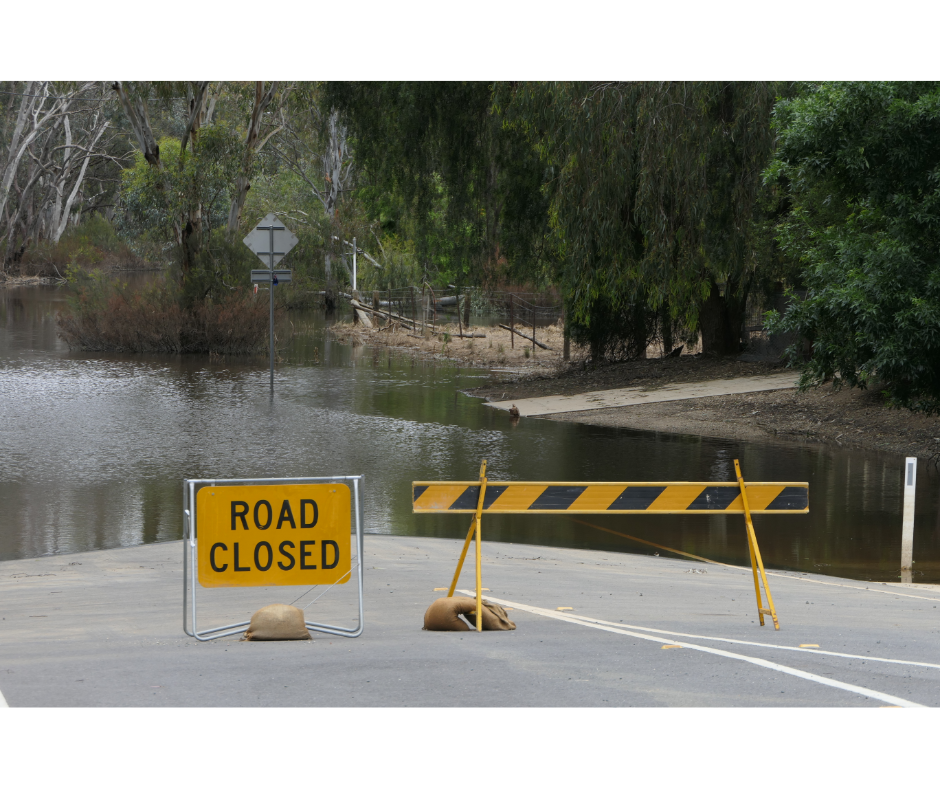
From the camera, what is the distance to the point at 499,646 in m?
5.80

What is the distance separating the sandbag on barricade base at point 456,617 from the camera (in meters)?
6.26

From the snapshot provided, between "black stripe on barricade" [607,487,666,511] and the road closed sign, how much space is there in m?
1.79

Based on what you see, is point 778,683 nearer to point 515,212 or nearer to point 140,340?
point 515,212

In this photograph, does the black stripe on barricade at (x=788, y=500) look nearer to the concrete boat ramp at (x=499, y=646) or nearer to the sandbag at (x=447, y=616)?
the concrete boat ramp at (x=499, y=646)

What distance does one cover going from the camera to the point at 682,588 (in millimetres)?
7945

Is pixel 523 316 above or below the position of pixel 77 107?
below

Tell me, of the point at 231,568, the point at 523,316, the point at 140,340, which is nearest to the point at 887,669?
the point at 231,568

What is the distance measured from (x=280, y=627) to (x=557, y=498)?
1.90 meters

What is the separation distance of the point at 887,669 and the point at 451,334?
2888cm

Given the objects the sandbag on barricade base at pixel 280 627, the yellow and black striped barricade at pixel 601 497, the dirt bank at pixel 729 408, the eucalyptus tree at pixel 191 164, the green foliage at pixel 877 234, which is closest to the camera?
the sandbag on barricade base at pixel 280 627

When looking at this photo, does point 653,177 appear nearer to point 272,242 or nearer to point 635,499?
point 272,242

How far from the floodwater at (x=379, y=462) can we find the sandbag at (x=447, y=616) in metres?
4.05

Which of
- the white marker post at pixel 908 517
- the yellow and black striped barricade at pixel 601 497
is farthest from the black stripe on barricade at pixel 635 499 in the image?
the white marker post at pixel 908 517

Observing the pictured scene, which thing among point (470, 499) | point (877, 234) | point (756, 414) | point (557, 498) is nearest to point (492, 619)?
point (470, 499)
